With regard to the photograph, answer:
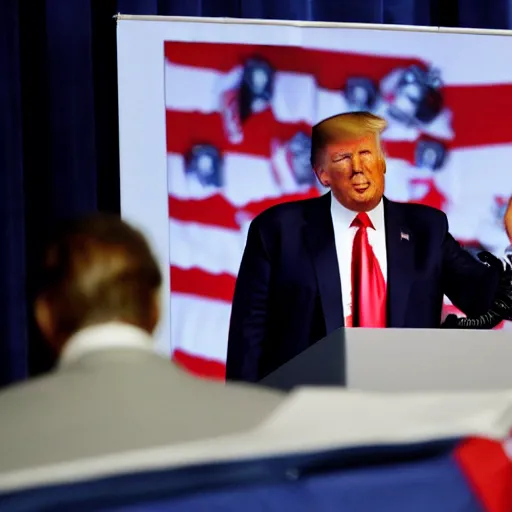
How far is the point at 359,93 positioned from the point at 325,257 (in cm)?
44

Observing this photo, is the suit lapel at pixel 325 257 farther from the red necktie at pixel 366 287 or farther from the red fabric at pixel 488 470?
the red fabric at pixel 488 470

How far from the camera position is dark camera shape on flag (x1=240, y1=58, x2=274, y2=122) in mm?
2443

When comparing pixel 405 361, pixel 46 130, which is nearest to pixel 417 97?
pixel 405 361

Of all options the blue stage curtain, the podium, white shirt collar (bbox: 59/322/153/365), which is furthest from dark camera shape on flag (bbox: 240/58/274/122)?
white shirt collar (bbox: 59/322/153/365)

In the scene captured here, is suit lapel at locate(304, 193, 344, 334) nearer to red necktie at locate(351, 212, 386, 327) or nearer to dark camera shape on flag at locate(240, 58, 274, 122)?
red necktie at locate(351, 212, 386, 327)

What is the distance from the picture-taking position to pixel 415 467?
0.82 metres

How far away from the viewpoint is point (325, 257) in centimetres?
244

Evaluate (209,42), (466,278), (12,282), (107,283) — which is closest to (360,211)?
(466,278)

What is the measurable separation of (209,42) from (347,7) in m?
0.45

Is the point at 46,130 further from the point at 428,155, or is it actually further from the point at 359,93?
the point at 428,155

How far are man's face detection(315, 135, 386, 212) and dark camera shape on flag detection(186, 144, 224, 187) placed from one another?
0.25 metres

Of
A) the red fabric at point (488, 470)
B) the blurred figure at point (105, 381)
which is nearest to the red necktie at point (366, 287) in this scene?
the blurred figure at point (105, 381)

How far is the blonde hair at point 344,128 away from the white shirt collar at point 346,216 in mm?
122

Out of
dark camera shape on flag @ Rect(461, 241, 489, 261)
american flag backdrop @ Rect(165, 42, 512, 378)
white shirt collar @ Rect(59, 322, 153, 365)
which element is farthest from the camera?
dark camera shape on flag @ Rect(461, 241, 489, 261)
